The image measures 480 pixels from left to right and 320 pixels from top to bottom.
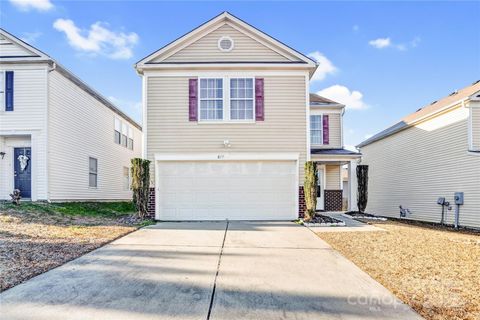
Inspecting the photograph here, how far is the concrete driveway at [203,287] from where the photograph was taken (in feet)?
13.0

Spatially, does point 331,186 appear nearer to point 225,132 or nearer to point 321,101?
point 321,101

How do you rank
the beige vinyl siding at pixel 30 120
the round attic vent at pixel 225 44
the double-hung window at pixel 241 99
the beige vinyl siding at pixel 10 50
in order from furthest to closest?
1. the beige vinyl siding at pixel 10 50
2. the round attic vent at pixel 225 44
3. the beige vinyl siding at pixel 30 120
4. the double-hung window at pixel 241 99

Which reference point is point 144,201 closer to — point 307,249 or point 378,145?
point 307,249

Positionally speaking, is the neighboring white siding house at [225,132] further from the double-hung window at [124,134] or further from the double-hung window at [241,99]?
the double-hung window at [124,134]

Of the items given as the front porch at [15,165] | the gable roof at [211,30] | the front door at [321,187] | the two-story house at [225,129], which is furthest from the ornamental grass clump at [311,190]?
the front porch at [15,165]

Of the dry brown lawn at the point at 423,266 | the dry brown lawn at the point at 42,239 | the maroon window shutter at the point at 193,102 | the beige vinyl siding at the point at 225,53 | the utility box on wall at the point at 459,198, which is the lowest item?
the dry brown lawn at the point at 423,266

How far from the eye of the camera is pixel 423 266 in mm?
5973

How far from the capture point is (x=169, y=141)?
1254 centimetres

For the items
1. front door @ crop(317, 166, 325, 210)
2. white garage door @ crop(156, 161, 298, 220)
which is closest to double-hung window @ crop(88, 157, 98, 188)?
white garage door @ crop(156, 161, 298, 220)

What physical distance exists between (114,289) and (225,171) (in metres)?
8.05

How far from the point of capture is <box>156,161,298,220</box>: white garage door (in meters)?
12.4

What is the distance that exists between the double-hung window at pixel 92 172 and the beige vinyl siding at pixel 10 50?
17.8ft

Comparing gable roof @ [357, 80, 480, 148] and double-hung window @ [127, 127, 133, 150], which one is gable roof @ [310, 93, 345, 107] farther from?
double-hung window @ [127, 127, 133, 150]

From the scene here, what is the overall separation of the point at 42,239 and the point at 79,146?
347 inches
